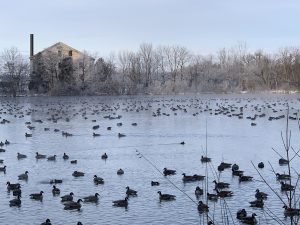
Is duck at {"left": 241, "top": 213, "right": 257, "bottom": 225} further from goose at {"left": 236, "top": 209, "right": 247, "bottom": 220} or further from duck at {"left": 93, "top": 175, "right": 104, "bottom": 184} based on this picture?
duck at {"left": 93, "top": 175, "right": 104, "bottom": 184}

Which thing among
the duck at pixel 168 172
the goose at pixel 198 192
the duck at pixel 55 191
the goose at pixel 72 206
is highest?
the duck at pixel 168 172

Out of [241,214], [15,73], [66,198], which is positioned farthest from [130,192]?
[15,73]

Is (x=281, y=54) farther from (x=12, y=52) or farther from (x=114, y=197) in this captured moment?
(x=114, y=197)

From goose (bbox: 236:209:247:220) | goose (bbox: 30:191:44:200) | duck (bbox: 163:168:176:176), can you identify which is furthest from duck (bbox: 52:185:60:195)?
goose (bbox: 236:209:247:220)

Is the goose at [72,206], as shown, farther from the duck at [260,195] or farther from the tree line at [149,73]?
the tree line at [149,73]

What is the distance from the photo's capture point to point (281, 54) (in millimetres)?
122688

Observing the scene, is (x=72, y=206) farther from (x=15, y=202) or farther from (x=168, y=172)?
(x=168, y=172)

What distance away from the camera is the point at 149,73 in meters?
123

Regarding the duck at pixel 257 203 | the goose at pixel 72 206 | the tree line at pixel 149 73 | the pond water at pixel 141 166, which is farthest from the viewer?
the tree line at pixel 149 73

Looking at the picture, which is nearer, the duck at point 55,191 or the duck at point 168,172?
the duck at point 55,191

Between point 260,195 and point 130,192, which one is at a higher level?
point 260,195

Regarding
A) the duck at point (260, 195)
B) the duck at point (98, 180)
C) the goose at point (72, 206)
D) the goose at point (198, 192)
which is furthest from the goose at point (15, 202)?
the duck at point (260, 195)

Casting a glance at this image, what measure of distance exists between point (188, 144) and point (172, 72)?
317 ft

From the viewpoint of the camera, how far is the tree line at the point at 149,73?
333 ft
